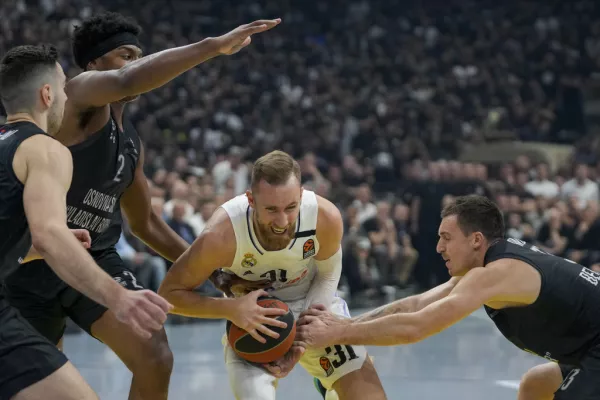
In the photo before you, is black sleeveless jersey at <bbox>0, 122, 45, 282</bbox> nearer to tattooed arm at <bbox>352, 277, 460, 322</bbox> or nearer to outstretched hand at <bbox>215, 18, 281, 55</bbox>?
outstretched hand at <bbox>215, 18, 281, 55</bbox>

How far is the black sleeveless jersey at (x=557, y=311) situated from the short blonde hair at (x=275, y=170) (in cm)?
91

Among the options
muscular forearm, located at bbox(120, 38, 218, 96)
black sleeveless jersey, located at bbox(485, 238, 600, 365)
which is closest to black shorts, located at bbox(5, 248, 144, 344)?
muscular forearm, located at bbox(120, 38, 218, 96)

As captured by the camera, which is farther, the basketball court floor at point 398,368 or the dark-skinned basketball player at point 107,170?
the basketball court floor at point 398,368

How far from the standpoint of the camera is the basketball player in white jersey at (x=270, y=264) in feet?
13.5

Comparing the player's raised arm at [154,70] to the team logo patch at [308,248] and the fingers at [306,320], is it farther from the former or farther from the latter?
the fingers at [306,320]

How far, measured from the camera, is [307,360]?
4.51 meters

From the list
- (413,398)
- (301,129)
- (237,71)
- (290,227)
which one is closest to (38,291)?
(290,227)

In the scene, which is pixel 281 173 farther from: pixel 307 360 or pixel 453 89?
pixel 453 89

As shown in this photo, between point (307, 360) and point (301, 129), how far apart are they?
12.7 m

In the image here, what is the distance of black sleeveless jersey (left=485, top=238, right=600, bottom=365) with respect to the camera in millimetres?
4016

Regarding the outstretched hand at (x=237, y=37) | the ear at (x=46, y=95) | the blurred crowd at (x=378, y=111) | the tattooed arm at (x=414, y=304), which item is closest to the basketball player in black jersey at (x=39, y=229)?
the ear at (x=46, y=95)

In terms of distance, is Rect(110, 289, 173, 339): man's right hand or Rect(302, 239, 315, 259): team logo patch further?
Rect(302, 239, 315, 259): team logo patch

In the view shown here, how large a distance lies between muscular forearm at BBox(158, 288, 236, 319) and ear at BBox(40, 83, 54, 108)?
46.6 inches

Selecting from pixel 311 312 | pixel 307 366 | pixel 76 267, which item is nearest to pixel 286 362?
pixel 311 312
